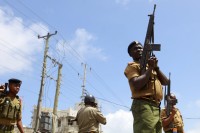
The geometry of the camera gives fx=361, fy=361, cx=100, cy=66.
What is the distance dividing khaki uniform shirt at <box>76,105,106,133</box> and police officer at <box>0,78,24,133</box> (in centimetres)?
146

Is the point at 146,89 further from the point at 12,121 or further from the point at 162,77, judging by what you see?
the point at 12,121

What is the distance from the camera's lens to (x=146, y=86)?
4.08m

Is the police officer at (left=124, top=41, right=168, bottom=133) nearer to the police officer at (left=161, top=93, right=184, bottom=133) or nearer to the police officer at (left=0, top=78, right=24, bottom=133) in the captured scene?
A: the police officer at (left=161, top=93, right=184, bottom=133)

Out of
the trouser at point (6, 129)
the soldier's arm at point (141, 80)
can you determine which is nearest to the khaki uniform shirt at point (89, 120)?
the trouser at point (6, 129)

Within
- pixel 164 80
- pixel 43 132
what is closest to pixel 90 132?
pixel 164 80

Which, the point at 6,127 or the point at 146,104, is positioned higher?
the point at 146,104

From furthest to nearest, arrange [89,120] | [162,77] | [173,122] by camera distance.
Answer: [89,120] < [173,122] < [162,77]

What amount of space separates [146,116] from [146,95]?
0.82 ft

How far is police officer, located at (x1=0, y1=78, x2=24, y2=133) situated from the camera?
5.87 meters

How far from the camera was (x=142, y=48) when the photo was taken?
14.6 feet

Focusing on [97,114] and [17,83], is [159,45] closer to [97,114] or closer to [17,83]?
[17,83]

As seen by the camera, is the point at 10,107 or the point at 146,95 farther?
the point at 10,107

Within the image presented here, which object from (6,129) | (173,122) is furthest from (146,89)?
(173,122)

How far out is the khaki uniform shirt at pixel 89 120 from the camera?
23.4ft
